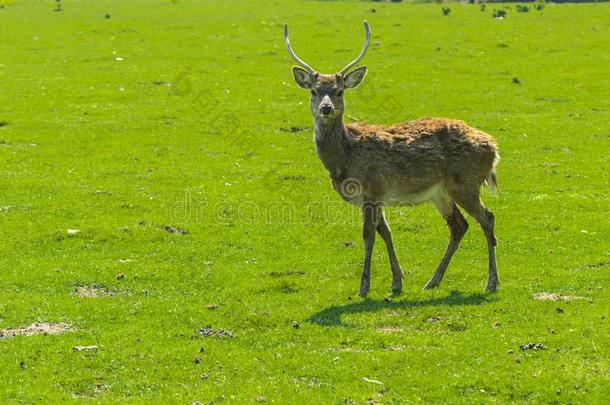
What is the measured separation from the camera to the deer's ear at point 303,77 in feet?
52.3

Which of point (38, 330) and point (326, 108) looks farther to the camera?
point (326, 108)

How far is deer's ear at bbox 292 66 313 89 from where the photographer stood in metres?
15.9

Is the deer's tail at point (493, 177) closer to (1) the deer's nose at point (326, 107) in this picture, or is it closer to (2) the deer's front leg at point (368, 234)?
(2) the deer's front leg at point (368, 234)

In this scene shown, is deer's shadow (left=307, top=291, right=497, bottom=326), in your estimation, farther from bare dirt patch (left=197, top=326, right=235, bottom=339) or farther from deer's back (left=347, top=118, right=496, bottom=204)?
deer's back (left=347, top=118, right=496, bottom=204)

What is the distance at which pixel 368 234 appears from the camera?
15.4m

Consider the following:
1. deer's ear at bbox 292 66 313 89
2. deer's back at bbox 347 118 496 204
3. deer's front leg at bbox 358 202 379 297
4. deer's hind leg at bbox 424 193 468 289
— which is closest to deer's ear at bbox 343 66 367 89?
deer's ear at bbox 292 66 313 89

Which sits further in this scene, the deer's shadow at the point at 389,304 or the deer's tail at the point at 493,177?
the deer's tail at the point at 493,177

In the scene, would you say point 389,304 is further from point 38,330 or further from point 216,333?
point 38,330

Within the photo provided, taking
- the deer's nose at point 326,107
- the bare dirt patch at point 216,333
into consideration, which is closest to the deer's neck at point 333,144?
the deer's nose at point 326,107

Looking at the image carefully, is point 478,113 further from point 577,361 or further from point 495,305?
point 577,361

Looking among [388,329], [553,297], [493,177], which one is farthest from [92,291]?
[553,297]

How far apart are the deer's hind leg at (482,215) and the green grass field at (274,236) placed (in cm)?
40

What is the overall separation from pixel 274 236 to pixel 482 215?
5.70m

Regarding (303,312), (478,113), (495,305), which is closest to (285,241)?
(303,312)
